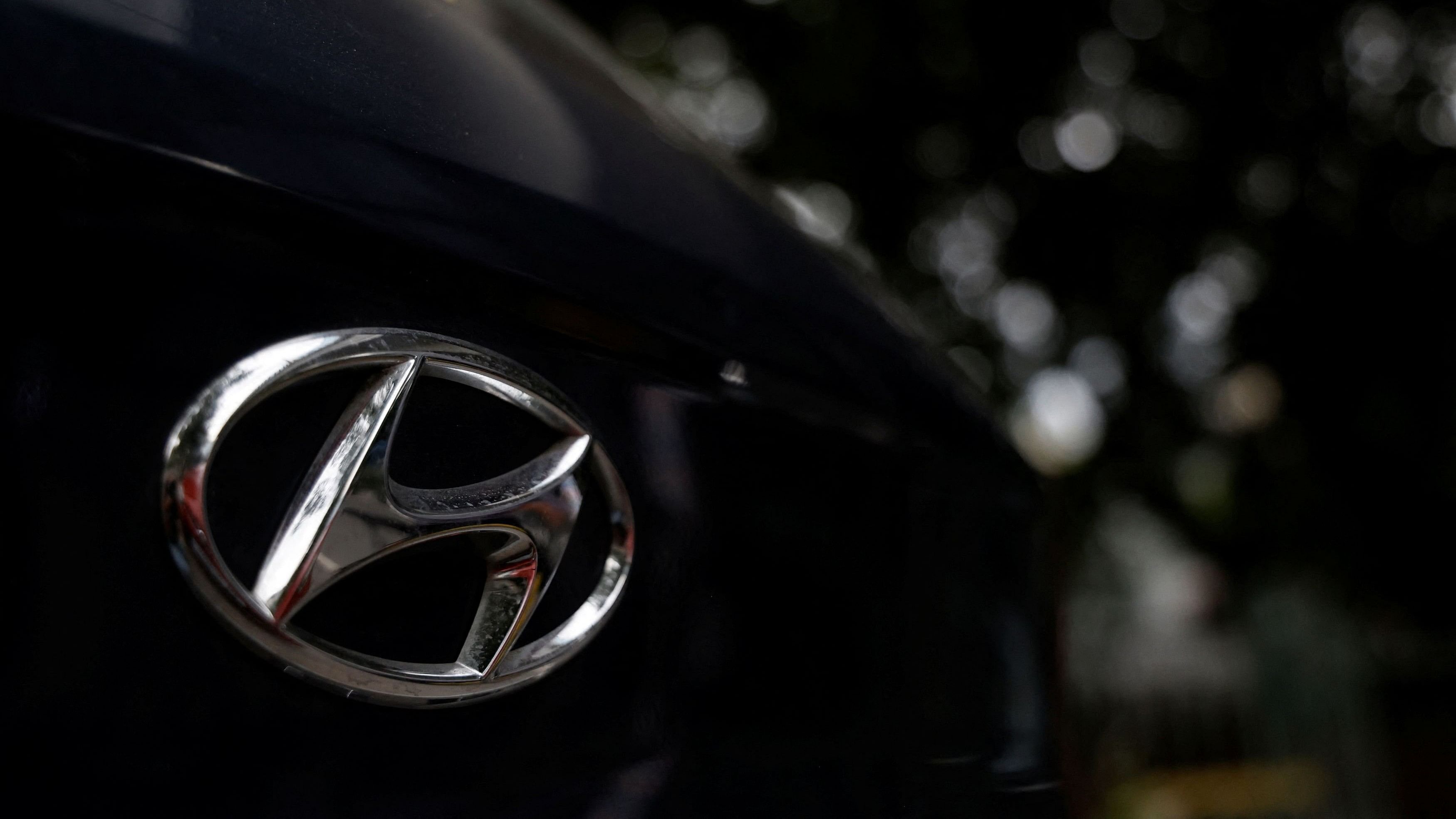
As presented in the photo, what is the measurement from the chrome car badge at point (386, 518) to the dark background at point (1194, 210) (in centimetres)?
352

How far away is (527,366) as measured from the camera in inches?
15.2

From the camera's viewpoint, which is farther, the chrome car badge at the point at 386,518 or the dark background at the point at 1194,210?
the dark background at the point at 1194,210

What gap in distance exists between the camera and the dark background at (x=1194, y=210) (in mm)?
3721

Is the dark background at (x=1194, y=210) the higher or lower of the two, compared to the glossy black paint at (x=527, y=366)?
higher

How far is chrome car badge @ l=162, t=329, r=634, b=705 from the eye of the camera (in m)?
0.31

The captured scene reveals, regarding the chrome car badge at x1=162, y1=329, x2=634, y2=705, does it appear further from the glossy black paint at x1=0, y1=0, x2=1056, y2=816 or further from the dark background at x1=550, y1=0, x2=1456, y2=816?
the dark background at x1=550, y1=0, x2=1456, y2=816

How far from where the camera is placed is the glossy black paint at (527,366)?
297 mm

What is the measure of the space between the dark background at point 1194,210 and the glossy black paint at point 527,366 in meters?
3.37

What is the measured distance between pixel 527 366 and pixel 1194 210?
13.0 feet

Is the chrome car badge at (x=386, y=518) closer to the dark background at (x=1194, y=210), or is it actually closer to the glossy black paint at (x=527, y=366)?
the glossy black paint at (x=527, y=366)

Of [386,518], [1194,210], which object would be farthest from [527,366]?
[1194,210]

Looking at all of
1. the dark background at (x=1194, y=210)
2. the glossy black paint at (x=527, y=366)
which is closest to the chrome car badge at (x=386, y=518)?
the glossy black paint at (x=527, y=366)

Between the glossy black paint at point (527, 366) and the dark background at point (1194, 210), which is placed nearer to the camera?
the glossy black paint at point (527, 366)

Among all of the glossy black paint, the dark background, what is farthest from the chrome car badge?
the dark background
